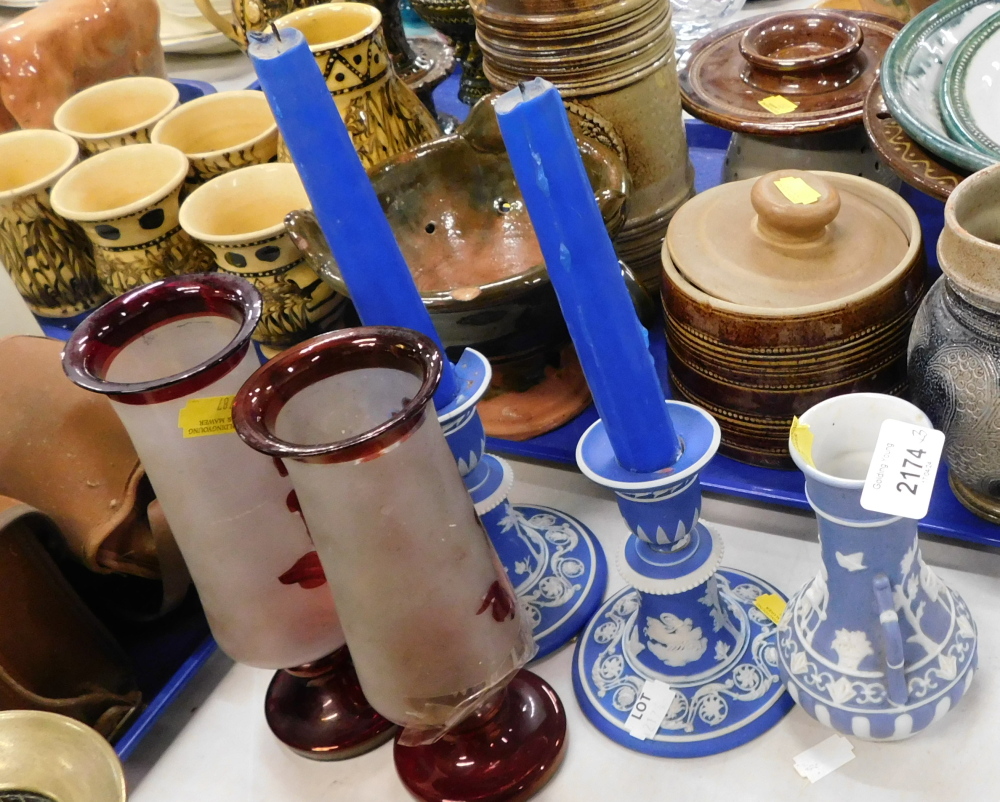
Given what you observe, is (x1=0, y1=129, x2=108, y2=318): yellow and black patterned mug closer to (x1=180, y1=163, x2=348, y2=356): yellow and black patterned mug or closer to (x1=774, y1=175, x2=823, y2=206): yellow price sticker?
(x1=180, y1=163, x2=348, y2=356): yellow and black patterned mug

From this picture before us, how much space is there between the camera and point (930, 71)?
2.28 feet

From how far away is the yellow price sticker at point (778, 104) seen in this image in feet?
2.48

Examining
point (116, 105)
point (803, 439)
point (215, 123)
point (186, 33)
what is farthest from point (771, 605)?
point (186, 33)

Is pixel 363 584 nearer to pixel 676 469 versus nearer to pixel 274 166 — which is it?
pixel 676 469

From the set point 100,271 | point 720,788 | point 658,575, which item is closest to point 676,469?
point 658,575

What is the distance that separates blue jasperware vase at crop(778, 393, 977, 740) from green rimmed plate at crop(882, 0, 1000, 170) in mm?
206

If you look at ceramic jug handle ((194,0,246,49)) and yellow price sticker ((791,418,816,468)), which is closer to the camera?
yellow price sticker ((791,418,816,468))

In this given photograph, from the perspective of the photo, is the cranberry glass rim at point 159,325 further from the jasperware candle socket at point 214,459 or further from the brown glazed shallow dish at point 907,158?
the brown glazed shallow dish at point 907,158

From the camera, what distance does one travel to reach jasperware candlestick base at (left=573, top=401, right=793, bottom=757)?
19.7 inches

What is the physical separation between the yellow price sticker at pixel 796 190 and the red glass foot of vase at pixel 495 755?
0.36m

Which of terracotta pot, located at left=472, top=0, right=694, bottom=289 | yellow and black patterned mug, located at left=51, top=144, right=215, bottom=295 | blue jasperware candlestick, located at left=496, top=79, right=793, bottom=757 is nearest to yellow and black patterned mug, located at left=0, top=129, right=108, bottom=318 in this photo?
yellow and black patterned mug, located at left=51, top=144, right=215, bottom=295

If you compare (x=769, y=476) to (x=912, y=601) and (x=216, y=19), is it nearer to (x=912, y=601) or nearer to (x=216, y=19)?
(x=912, y=601)

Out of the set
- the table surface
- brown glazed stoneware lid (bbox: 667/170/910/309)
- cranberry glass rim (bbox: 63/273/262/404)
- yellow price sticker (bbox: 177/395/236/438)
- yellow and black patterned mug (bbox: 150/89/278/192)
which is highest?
cranberry glass rim (bbox: 63/273/262/404)

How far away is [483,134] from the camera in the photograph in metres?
0.78
